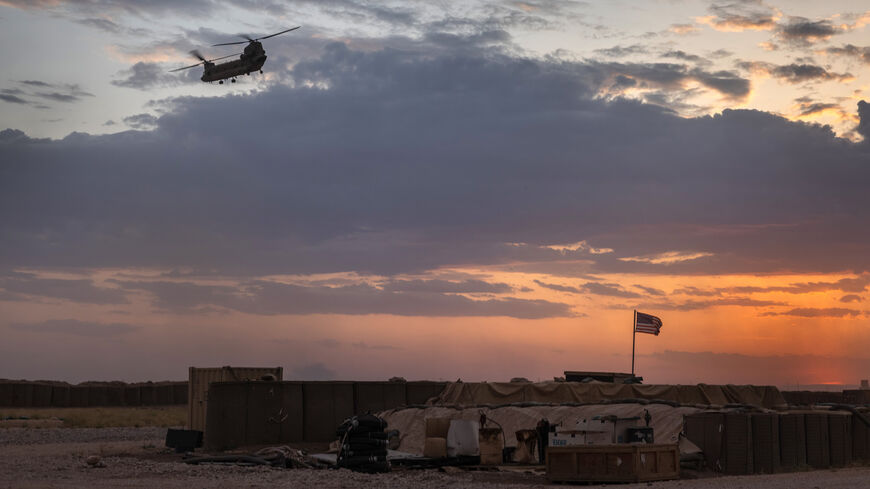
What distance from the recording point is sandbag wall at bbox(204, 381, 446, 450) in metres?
35.2

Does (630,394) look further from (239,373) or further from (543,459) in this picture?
(239,373)

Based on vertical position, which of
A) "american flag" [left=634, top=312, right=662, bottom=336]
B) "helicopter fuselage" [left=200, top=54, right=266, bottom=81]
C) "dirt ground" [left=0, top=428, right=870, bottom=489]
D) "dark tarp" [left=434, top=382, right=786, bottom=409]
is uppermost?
"helicopter fuselage" [left=200, top=54, right=266, bottom=81]

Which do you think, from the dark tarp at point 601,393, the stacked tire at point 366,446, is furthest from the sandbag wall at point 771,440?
the stacked tire at point 366,446

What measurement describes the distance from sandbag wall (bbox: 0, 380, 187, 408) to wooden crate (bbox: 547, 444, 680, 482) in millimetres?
58469

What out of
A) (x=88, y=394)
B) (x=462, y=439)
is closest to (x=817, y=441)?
(x=462, y=439)

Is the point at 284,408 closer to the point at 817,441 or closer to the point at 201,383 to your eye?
the point at 201,383

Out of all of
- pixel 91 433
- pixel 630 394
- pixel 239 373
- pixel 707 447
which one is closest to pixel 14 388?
pixel 91 433

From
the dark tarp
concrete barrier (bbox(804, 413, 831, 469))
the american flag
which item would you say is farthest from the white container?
the american flag

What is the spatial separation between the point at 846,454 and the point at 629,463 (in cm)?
857

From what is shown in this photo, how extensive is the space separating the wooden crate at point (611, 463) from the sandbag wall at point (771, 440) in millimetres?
2649

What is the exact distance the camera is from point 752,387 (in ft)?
128

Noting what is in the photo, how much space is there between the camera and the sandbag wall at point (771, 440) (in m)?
27.2

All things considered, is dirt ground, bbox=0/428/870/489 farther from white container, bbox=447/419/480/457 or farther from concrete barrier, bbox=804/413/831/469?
white container, bbox=447/419/480/457

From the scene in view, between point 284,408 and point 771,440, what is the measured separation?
1732 centimetres
